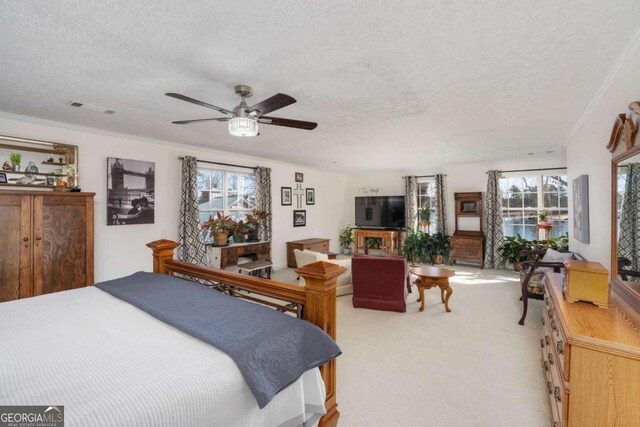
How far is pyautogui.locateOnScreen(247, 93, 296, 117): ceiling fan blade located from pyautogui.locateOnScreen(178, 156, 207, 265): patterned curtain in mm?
2816

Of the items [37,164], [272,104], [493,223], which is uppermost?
[272,104]

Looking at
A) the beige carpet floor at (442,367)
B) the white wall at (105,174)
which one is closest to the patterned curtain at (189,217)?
the white wall at (105,174)

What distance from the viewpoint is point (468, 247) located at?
258 inches

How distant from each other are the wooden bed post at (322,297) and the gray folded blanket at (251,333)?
0.28 feet

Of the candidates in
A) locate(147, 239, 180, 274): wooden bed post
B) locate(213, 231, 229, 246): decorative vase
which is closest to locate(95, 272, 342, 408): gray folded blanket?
locate(147, 239, 180, 274): wooden bed post

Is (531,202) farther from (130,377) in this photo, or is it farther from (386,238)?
(130,377)

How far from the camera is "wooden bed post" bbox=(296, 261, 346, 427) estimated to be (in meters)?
1.60

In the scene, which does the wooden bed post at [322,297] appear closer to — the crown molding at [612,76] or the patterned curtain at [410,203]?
the crown molding at [612,76]

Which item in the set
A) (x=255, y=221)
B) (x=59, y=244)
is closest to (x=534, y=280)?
(x=255, y=221)

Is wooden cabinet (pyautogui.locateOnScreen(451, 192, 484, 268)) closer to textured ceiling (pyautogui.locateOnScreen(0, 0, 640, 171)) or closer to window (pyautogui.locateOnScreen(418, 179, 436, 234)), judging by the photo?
window (pyautogui.locateOnScreen(418, 179, 436, 234))

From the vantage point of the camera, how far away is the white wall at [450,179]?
6211 millimetres

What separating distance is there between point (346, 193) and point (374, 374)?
6627 mm

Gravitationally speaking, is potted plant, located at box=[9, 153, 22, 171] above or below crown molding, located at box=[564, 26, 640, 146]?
below

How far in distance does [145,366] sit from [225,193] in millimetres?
4575
